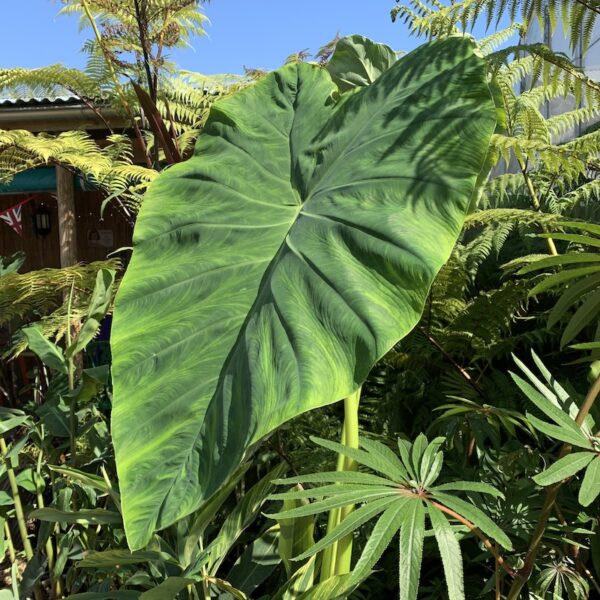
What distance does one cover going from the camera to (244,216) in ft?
3.71

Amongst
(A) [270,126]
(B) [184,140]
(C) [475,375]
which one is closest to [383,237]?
(A) [270,126]

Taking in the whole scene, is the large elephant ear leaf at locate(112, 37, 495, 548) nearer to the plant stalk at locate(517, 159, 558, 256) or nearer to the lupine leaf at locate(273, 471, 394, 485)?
the lupine leaf at locate(273, 471, 394, 485)

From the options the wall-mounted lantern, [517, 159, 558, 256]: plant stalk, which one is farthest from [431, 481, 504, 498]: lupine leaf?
the wall-mounted lantern

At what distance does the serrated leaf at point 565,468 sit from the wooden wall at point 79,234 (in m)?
5.27

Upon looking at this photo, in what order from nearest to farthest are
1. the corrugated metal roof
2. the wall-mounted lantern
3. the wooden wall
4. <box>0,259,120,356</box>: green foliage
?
<box>0,259,120,356</box>: green foliage < the corrugated metal roof < the wooden wall < the wall-mounted lantern

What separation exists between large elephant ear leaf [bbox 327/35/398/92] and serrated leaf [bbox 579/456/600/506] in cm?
125

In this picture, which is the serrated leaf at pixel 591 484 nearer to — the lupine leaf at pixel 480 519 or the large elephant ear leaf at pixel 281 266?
the lupine leaf at pixel 480 519

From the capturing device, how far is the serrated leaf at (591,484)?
658 millimetres

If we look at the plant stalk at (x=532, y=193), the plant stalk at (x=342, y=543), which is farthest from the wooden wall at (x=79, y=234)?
the plant stalk at (x=342, y=543)

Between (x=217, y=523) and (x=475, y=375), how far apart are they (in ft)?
3.56

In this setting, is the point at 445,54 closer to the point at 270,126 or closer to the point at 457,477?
the point at 270,126

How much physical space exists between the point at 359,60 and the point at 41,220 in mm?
5172

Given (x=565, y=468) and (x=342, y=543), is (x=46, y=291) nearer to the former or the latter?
(x=342, y=543)

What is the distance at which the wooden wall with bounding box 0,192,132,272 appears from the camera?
5891mm
